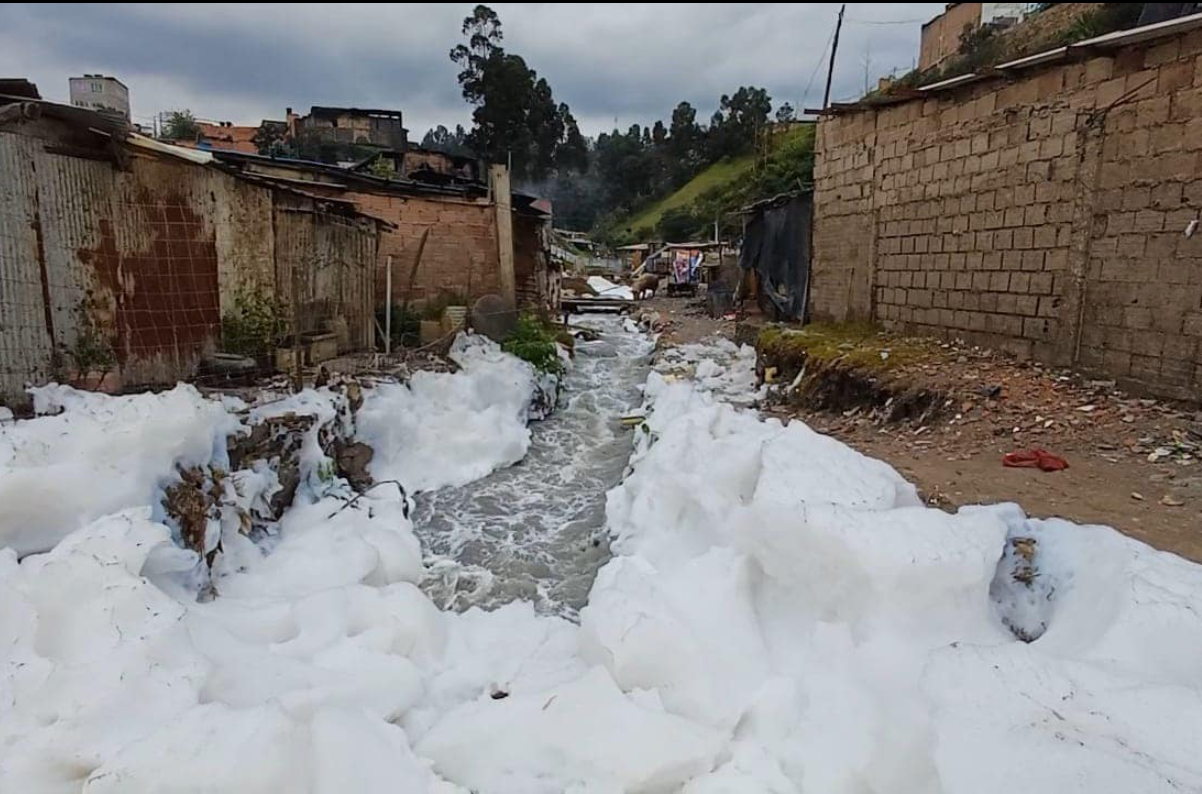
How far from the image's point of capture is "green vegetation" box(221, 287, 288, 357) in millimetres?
6297

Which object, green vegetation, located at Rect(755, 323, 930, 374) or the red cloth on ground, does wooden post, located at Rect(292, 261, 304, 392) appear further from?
the red cloth on ground

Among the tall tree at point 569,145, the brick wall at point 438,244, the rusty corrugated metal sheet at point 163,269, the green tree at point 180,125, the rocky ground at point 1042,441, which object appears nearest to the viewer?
the rocky ground at point 1042,441

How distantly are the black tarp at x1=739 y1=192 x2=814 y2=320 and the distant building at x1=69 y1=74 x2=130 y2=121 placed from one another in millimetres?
10042

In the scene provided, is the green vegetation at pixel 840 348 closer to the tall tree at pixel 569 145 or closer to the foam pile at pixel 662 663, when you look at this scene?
the foam pile at pixel 662 663

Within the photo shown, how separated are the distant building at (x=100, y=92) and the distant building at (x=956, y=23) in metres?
24.3

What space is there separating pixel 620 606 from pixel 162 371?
4.59 metres

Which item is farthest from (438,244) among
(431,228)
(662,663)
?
(662,663)

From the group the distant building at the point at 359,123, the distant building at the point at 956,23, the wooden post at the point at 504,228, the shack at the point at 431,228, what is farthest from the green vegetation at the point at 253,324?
the distant building at the point at 956,23

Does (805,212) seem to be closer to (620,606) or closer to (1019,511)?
(1019,511)

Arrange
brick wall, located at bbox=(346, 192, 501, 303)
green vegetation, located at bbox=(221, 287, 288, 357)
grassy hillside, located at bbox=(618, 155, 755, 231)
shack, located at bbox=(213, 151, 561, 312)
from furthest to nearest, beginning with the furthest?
grassy hillside, located at bbox=(618, 155, 755, 231) → brick wall, located at bbox=(346, 192, 501, 303) → shack, located at bbox=(213, 151, 561, 312) → green vegetation, located at bbox=(221, 287, 288, 357)

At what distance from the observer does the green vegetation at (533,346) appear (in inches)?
385

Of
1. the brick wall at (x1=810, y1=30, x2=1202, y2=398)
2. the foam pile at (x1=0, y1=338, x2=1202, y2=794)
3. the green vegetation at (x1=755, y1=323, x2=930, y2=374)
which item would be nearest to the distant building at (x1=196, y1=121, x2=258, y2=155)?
the green vegetation at (x1=755, y1=323, x2=930, y2=374)

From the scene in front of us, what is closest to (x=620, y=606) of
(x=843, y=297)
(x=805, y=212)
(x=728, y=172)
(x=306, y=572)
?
(x=306, y=572)

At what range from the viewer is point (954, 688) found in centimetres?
221
